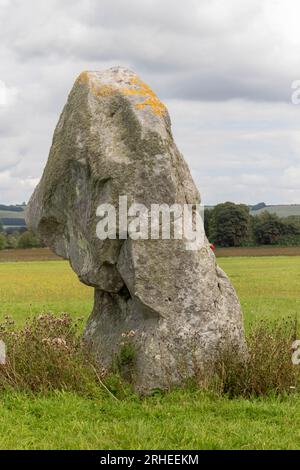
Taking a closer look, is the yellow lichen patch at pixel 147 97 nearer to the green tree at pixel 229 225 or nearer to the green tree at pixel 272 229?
the green tree at pixel 229 225

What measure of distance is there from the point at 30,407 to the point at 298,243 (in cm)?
10321

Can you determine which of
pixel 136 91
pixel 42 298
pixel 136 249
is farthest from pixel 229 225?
pixel 136 249

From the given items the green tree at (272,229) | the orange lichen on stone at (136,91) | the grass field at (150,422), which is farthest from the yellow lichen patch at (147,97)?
the green tree at (272,229)

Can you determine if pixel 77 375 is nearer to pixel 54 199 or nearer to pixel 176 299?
pixel 176 299

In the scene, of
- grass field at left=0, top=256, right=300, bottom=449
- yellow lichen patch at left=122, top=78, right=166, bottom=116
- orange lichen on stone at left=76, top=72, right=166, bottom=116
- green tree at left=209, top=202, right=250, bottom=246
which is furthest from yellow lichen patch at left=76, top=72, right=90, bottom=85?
green tree at left=209, top=202, right=250, bottom=246

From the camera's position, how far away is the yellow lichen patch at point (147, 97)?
986 centimetres

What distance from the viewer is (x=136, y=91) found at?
1009 cm

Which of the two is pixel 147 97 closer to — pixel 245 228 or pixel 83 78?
pixel 83 78

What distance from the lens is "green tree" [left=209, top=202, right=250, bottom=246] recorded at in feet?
341

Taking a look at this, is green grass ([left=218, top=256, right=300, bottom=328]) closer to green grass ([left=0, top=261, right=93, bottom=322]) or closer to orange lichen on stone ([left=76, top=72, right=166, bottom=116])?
green grass ([left=0, top=261, right=93, bottom=322])

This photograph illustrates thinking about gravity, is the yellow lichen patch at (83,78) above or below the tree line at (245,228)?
above

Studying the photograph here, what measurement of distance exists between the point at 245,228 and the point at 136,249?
98.2 metres

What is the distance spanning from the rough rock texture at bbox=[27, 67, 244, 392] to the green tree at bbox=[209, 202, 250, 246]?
93580 millimetres

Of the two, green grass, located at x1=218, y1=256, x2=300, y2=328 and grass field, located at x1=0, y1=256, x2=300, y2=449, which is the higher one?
grass field, located at x1=0, y1=256, x2=300, y2=449
